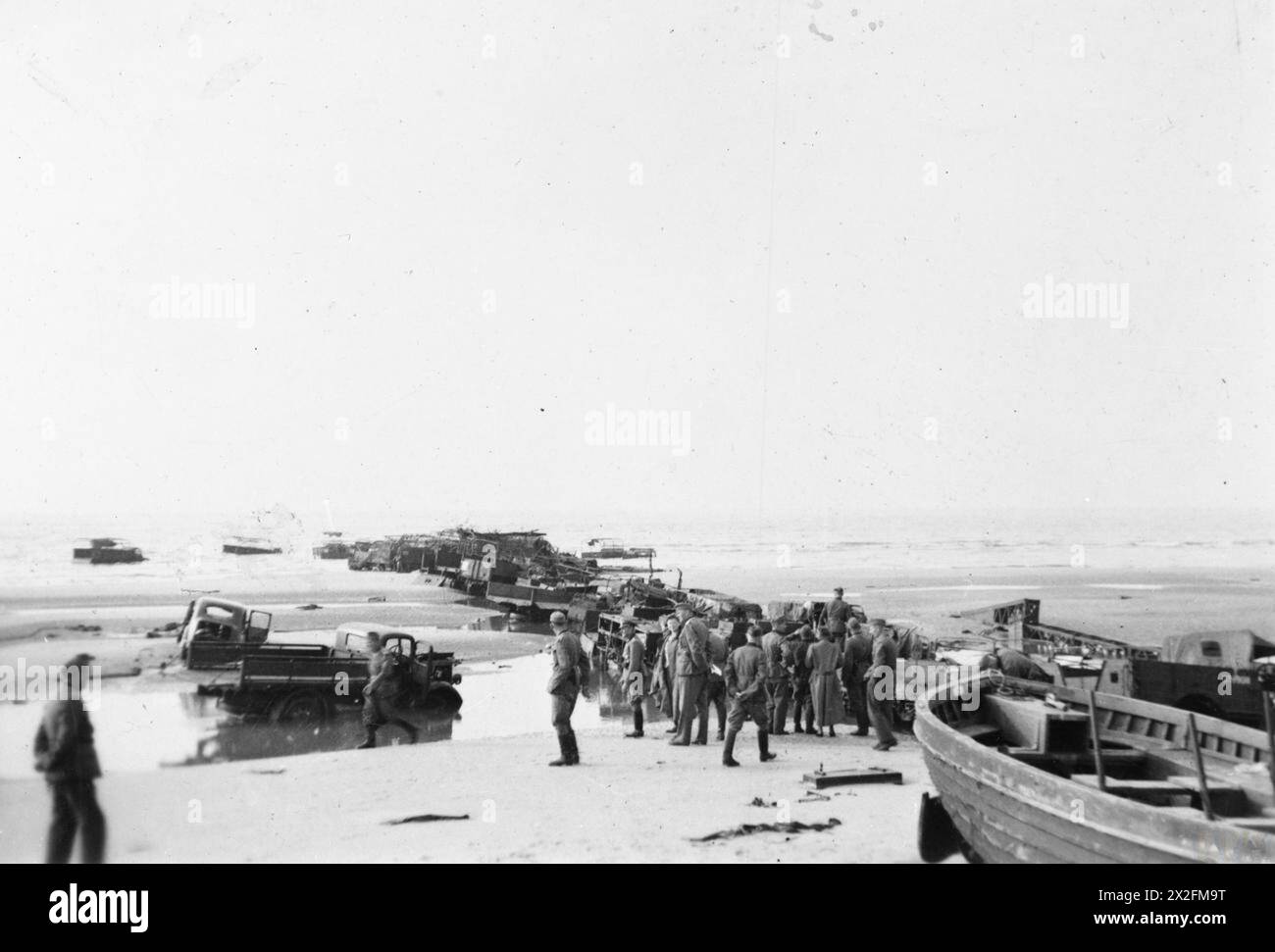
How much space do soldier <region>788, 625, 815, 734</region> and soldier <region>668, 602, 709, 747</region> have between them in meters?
1.20

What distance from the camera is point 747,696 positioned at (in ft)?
22.7

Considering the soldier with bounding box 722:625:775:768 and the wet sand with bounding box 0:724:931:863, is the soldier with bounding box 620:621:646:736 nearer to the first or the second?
the wet sand with bounding box 0:724:931:863

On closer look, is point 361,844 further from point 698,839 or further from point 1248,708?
point 1248,708

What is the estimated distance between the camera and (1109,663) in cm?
818

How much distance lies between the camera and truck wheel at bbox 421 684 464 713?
10.0m

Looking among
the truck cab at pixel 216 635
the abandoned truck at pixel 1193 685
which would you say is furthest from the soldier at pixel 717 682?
the truck cab at pixel 216 635

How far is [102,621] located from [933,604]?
61.4 ft

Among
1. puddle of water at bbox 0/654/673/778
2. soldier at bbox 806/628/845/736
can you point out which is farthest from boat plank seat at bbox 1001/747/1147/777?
puddle of water at bbox 0/654/673/778

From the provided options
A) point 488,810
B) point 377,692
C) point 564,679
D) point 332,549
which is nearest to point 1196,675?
point 564,679

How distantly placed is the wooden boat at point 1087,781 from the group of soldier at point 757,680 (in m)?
1.34

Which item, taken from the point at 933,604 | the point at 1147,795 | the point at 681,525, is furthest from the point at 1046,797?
the point at 681,525

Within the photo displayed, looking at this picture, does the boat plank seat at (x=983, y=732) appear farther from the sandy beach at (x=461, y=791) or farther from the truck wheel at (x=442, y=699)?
the truck wheel at (x=442, y=699)

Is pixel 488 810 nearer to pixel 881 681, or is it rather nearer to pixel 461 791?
pixel 461 791

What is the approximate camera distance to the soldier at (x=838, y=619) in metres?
8.74
